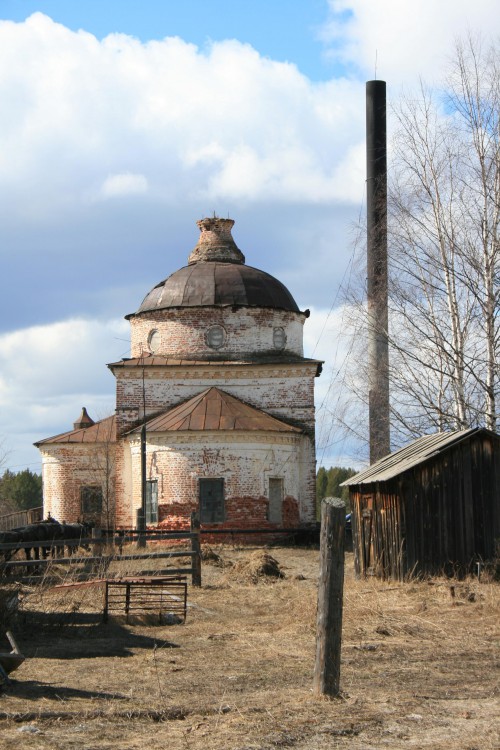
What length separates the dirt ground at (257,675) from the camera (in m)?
7.54

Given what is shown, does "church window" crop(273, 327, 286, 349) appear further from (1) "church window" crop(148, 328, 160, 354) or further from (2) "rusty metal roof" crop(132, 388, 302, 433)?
(1) "church window" crop(148, 328, 160, 354)

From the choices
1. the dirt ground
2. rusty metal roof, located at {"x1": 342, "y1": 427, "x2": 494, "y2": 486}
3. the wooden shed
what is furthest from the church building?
the dirt ground

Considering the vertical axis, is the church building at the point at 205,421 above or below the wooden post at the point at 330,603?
above

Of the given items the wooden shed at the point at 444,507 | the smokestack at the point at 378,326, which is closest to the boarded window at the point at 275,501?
the smokestack at the point at 378,326

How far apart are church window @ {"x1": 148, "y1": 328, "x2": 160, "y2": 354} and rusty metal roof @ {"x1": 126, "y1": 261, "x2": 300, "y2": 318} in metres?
0.87

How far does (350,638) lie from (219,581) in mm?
7755

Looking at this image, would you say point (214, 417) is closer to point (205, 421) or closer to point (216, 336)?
point (205, 421)

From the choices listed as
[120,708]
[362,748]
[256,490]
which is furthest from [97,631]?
[256,490]

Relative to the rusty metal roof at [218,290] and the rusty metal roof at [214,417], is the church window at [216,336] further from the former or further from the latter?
the rusty metal roof at [214,417]

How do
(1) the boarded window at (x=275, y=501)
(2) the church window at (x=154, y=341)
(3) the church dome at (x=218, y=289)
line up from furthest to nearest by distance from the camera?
(2) the church window at (x=154, y=341) < (3) the church dome at (x=218, y=289) < (1) the boarded window at (x=275, y=501)

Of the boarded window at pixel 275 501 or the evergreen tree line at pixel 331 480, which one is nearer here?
the boarded window at pixel 275 501

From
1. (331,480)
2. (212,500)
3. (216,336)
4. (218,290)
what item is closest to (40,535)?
(212,500)

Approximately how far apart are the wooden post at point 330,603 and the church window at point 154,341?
28.2m

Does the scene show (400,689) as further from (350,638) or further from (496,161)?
(496,161)
